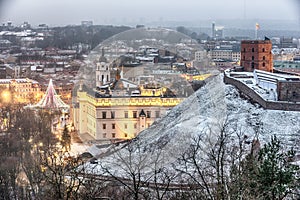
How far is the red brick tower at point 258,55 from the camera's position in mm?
12625

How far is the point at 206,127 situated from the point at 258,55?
467 centimetres

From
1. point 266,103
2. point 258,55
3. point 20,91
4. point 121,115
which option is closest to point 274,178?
point 266,103

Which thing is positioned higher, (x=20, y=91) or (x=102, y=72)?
(x=102, y=72)

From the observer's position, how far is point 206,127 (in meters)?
8.49

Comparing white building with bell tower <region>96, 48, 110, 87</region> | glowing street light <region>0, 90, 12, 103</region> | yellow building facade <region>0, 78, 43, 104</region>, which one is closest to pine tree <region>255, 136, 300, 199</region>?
white building with bell tower <region>96, 48, 110, 87</region>

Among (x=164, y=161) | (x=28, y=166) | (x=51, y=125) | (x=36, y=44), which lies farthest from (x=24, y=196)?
(x=36, y=44)

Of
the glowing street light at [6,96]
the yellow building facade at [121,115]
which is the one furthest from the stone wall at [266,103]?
the glowing street light at [6,96]

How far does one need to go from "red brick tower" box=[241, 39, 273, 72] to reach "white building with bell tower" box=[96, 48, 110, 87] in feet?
10.8

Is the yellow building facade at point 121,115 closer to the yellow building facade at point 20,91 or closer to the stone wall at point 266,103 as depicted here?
the stone wall at point 266,103

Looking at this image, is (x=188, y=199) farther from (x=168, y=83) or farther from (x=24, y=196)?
(x=168, y=83)

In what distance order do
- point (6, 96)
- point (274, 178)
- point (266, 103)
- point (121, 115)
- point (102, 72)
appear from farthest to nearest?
→ point (6, 96) → point (102, 72) → point (121, 115) → point (266, 103) → point (274, 178)

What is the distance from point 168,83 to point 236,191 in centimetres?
813

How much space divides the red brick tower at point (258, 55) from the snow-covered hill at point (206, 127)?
2435 millimetres

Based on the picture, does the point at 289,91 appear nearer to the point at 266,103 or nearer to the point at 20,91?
the point at 266,103
